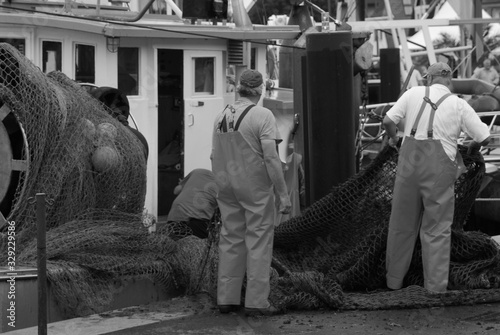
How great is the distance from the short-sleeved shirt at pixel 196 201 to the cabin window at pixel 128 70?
1.66 m

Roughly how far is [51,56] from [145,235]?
2.80 meters

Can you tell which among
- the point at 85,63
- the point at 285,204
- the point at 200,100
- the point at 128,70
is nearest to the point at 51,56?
the point at 85,63

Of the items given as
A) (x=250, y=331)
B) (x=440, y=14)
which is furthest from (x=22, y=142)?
(x=440, y=14)

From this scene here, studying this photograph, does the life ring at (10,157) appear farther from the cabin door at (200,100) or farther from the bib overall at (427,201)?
the cabin door at (200,100)

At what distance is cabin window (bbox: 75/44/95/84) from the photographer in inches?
426

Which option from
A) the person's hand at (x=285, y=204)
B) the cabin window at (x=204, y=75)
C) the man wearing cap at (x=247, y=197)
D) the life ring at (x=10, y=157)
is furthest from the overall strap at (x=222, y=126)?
the cabin window at (x=204, y=75)

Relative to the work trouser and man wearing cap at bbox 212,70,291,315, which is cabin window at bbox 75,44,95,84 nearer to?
man wearing cap at bbox 212,70,291,315

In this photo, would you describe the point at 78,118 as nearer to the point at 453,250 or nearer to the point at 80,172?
the point at 80,172

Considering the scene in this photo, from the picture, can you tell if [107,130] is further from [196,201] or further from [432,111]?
[432,111]

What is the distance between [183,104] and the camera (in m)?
11.5

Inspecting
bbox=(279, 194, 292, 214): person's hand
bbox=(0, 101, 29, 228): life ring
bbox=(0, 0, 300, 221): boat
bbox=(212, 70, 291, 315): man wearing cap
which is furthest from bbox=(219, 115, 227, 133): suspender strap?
bbox=(0, 0, 300, 221): boat

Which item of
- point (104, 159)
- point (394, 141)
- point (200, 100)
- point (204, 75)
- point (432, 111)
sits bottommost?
point (104, 159)

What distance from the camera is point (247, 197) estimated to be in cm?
744

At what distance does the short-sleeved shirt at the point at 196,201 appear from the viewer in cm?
978
